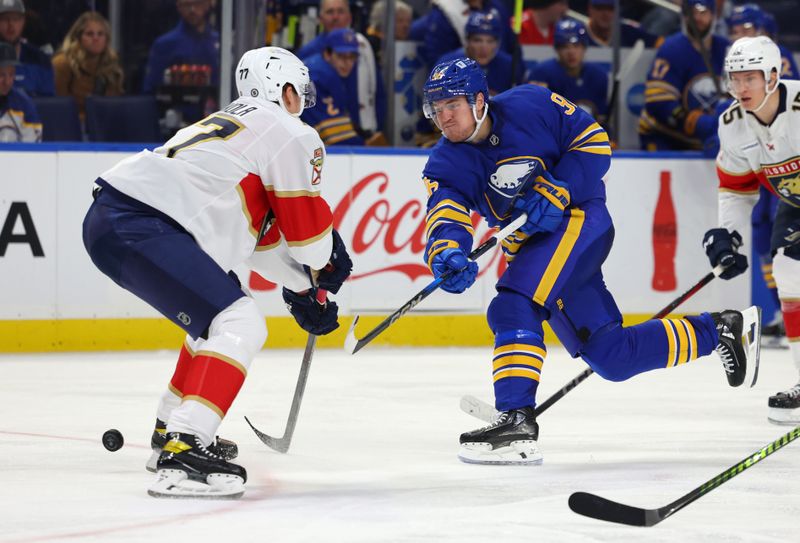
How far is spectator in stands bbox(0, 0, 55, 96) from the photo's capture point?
658 cm

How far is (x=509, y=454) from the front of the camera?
3.95 metres

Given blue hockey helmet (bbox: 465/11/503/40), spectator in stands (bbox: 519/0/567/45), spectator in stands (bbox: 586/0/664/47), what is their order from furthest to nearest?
spectator in stands (bbox: 519/0/567/45)
spectator in stands (bbox: 586/0/664/47)
blue hockey helmet (bbox: 465/11/503/40)

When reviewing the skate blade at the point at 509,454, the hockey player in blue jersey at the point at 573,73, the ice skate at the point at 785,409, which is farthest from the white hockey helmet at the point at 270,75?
the hockey player in blue jersey at the point at 573,73

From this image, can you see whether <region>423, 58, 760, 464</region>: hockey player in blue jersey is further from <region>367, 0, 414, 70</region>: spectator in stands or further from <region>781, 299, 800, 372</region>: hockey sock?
<region>367, 0, 414, 70</region>: spectator in stands

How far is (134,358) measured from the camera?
6.36 m

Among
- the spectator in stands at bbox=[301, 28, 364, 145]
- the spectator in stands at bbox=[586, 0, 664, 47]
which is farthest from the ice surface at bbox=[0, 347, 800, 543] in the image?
the spectator in stands at bbox=[586, 0, 664, 47]

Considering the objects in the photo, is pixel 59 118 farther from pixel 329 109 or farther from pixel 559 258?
pixel 559 258

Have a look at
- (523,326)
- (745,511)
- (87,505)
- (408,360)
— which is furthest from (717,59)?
(87,505)

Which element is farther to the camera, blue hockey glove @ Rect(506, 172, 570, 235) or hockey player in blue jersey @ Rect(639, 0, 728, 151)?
hockey player in blue jersey @ Rect(639, 0, 728, 151)

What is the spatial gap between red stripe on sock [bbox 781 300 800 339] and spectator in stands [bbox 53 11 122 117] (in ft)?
10.9

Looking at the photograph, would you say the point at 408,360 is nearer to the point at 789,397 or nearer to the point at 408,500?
the point at 789,397

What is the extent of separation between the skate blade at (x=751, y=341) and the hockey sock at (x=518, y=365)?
31.1 inches

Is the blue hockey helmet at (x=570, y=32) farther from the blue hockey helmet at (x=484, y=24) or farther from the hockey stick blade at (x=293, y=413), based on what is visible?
the hockey stick blade at (x=293, y=413)

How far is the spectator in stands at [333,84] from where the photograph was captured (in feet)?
23.0
